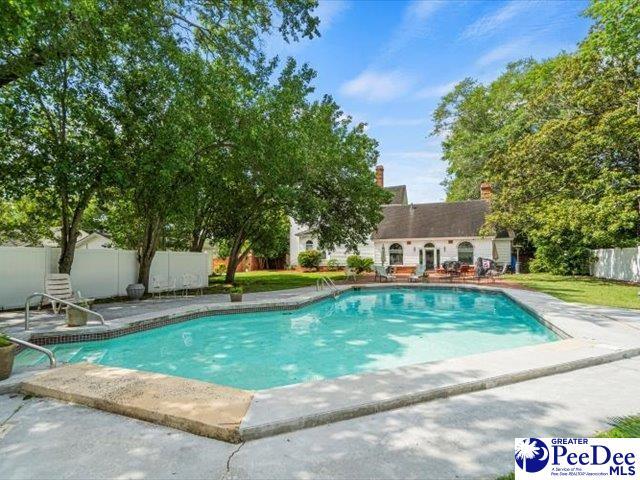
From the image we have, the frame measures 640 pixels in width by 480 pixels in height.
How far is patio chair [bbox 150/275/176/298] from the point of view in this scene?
Result: 46.7 ft

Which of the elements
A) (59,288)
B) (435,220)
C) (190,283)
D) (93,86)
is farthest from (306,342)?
(435,220)

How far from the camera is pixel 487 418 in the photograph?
371 centimetres

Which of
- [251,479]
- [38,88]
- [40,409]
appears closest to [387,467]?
[251,479]

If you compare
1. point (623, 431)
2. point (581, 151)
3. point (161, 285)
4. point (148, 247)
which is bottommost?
point (623, 431)

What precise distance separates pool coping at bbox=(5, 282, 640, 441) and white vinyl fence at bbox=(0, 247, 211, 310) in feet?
16.0

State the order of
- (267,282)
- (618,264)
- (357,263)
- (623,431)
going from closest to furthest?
1. (623,431)
2. (618,264)
3. (267,282)
4. (357,263)

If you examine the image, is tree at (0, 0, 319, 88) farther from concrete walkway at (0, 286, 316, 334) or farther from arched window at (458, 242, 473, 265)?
arched window at (458, 242, 473, 265)

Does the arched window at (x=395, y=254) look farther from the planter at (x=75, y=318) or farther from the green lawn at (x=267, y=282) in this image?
the planter at (x=75, y=318)

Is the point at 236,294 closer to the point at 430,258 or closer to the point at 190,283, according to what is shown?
the point at 190,283

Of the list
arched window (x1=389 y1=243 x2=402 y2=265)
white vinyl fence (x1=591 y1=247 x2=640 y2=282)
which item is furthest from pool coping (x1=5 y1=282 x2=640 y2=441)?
arched window (x1=389 y1=243 x2=402 y2=265)

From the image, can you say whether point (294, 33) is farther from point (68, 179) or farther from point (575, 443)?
point (575, 443)

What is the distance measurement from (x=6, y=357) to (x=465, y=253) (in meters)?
27.3

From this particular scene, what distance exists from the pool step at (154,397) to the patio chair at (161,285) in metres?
9.51

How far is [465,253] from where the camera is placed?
2761cm
